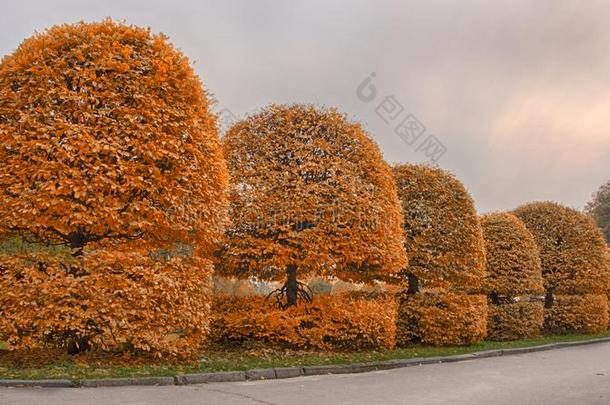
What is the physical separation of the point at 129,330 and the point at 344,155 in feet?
21.5

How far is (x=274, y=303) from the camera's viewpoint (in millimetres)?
13875

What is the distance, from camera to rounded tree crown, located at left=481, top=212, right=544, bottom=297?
19859 mm

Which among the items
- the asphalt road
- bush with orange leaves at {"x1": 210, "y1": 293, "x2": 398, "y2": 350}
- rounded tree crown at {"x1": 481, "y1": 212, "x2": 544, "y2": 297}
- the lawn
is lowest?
the asphalt road

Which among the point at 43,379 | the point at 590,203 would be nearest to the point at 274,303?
the point at 43,379

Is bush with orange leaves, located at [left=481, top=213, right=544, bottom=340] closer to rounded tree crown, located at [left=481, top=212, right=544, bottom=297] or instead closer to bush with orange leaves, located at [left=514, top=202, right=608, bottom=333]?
rounded tree crown, located at [left=481, top=212, right=544, bottom=297]

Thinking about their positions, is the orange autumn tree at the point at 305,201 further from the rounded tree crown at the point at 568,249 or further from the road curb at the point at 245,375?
the rounded tree crown at the point at 568,249

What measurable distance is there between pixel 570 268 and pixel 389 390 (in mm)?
17223

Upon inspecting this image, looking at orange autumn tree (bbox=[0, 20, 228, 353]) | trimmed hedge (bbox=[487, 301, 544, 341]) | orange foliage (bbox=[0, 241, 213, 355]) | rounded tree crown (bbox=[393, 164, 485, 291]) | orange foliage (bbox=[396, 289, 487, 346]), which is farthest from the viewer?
trimmed hedge (bbox=[487, 301, 544, 341])

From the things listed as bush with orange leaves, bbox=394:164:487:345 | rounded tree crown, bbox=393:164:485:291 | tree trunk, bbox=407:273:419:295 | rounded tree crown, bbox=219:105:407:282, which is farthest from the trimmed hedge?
rounded tree crown, bbox=219:105:407:282

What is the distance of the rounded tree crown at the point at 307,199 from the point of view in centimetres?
1274

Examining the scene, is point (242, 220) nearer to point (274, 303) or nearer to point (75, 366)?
point (274, 303)

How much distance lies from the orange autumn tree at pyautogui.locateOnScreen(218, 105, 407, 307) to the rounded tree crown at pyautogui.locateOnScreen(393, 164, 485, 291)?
256cm

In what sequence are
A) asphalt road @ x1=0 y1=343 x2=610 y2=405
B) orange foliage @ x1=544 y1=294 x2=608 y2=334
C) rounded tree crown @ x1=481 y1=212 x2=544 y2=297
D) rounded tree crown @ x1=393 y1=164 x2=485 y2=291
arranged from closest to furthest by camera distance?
asphalt road @ x1=0 y1=343 x2=610 y2=405 < rounded tree crown @ x1=393 y1=164 x2=485 y2=291 < rounded tree crown @ x1=481 y1=212 x2=544 y2=297 < orange foliage @ x1=544 y1=294 x2=608 y2=334

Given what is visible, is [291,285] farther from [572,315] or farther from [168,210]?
[572,315]
